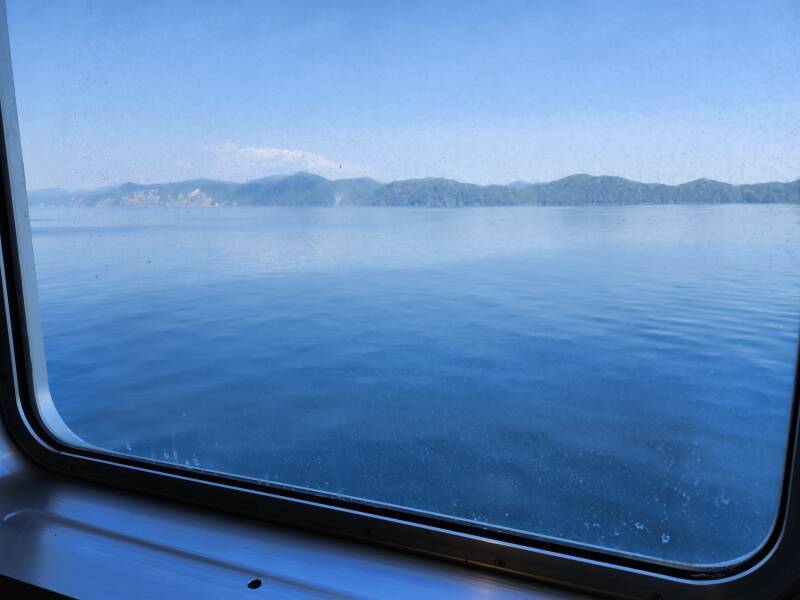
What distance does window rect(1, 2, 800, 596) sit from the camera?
4.85ft

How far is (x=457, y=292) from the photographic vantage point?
741 cm

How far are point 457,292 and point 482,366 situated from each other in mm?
2091

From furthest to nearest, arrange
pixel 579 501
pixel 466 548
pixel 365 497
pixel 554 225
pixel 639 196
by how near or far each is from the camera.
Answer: pixel 554 225, pixel 579 501, pixel 639 196, pixel 365 497, pixel 466 548

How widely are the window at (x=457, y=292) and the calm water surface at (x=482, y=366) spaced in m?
0.03

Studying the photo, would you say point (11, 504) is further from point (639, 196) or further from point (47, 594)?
point (639, 196)

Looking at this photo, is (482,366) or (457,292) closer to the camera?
(482,366)

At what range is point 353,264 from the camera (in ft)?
30.1

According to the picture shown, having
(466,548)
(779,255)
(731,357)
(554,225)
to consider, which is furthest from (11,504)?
(554,225)

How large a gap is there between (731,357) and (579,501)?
1.86 meters

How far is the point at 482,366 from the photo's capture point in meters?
5.49

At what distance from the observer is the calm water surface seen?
2062mm

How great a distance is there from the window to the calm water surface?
0.10ft

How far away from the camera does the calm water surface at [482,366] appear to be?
2062 millimetres

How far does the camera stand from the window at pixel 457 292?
1478 mm
